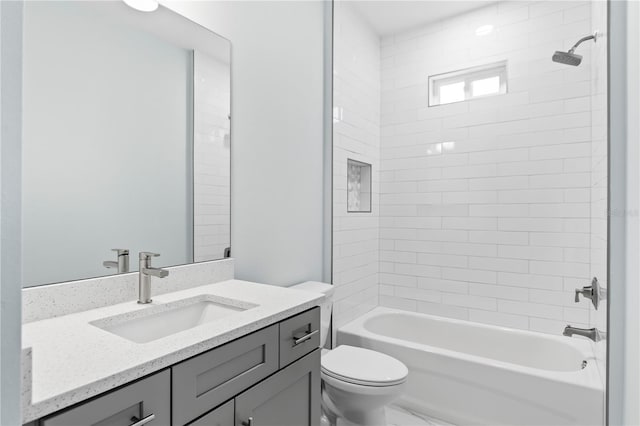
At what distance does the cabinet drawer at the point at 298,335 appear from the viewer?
1.19m

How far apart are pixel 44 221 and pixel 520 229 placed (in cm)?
278

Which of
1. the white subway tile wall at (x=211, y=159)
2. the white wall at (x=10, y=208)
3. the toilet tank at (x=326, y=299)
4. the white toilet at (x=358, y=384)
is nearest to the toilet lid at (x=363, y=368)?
the white toilet at (x=358, y=384)

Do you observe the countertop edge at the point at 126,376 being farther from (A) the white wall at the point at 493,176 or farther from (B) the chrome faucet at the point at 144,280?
(A) the white wall at the point at 493,176

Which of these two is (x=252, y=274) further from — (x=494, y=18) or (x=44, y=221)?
(x=494, y=18)

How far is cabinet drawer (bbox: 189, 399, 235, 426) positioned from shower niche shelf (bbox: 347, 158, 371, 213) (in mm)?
2079

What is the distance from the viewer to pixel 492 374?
1963 millimetres

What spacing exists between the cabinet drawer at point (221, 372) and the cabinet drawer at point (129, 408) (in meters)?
0.03

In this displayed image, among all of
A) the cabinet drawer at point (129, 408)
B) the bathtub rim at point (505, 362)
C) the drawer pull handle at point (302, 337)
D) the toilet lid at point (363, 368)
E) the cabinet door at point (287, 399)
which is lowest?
the bathtub rim at point (505, 362)

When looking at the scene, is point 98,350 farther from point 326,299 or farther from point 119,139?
point 326,299

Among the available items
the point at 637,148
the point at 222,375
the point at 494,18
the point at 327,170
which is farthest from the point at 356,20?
the point at 222,375

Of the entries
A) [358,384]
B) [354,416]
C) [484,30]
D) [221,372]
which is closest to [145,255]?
Answer: [221,372]

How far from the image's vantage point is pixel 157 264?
1400 millimetres

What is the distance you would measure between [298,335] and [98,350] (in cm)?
64

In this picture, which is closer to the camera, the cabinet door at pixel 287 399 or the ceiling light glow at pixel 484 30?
the cabinet door at pixel 287 399
